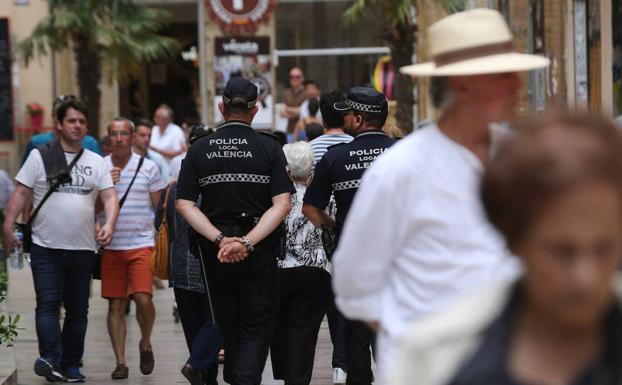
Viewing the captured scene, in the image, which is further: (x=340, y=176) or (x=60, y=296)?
(x=60, y=296)

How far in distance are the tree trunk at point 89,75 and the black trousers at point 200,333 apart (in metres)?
11.6

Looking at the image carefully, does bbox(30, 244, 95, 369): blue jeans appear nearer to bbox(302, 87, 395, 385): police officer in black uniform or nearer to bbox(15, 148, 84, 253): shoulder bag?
bbox(15, 148, 84, 253): shoulder bag

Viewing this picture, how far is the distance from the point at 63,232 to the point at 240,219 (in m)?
2.07

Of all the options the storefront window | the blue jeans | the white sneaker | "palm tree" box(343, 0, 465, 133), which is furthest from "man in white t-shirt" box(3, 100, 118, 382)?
the storefront window

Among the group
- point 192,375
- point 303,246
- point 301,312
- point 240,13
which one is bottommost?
point 192,375

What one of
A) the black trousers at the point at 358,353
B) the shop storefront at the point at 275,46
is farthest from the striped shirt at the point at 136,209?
the shop storefront at the point at 275,46

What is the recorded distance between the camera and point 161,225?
31.4 feet

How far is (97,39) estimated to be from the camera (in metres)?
20.8

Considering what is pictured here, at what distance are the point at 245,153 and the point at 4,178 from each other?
10.5 ft

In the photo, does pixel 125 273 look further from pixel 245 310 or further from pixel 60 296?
pixel 245 310

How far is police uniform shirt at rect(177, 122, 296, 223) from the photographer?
25.1 feet

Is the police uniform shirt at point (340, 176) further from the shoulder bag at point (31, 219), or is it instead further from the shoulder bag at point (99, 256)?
the shoulder bag at point (99, 256)

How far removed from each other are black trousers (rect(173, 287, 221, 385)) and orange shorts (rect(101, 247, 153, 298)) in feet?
3.26

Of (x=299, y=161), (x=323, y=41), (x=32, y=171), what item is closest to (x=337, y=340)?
(x=299, y=161)
